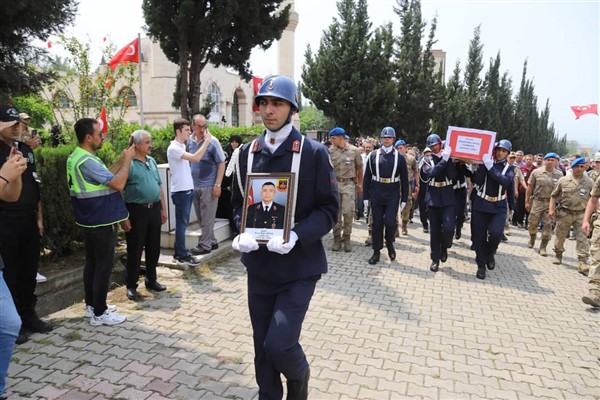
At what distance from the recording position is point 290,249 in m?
2.48

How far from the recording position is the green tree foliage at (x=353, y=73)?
21.4m

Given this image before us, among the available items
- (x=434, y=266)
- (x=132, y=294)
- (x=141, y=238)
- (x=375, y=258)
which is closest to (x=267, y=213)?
(x=141, y=238)

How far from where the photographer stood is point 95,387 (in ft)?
11.3

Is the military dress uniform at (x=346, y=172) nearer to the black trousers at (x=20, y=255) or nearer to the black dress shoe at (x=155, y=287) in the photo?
the black dress shoe at (x=155, y=287)

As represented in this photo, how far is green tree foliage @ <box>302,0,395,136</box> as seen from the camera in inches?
843

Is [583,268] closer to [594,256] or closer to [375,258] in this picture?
[594,256]

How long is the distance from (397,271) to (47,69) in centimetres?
621

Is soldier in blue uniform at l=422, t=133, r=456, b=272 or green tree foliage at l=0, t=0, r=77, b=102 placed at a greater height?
green tree foliage at l=0, t=0, r=77, b=102

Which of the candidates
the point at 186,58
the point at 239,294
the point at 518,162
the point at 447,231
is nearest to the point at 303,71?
the point at 186,58

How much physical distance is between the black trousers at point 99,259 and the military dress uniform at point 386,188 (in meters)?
4.54

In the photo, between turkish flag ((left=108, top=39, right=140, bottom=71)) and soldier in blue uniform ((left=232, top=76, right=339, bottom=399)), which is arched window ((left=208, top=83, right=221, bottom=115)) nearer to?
turkish flag ((left=108, top=39, right=140, bottom=71))

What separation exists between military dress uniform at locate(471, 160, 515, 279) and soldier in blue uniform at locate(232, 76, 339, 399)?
5142mm

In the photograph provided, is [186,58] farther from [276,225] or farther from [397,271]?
[276,225]

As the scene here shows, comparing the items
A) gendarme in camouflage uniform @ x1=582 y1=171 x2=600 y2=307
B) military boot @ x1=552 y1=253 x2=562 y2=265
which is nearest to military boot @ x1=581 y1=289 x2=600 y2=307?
gendarme in camouflage uniform @ x1=582 y1=171 x2=600 y2=307
